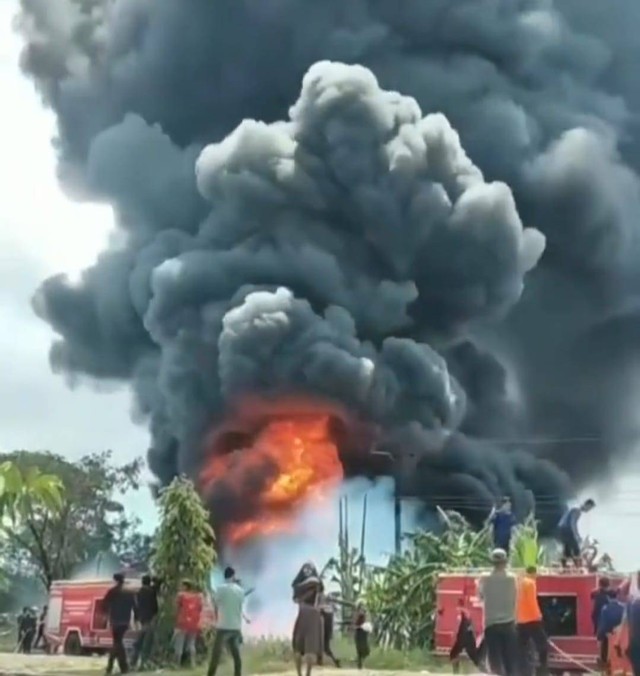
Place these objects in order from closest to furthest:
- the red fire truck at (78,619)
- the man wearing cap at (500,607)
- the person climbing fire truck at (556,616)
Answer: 1. the man wearing cap at (500,607)
2. the person climbing fire truck at (556,616)
3. the red fire truck at (78,619)

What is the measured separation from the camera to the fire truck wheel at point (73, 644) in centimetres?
2458

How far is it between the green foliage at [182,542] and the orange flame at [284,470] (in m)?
16.6

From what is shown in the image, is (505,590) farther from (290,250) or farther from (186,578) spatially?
(290,250)

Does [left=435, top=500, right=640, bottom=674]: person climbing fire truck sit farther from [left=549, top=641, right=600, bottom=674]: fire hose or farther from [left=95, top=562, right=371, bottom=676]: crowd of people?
[left=95, top=562, right=371, bottom=676]: crowd of people

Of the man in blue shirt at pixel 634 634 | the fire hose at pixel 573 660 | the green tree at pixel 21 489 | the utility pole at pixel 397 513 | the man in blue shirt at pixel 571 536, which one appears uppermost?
the utility pole at pixel 397 513

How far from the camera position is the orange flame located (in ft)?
120

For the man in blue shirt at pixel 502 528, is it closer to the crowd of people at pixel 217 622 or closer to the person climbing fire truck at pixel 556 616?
the person climbing fire truck at pixel 556 616

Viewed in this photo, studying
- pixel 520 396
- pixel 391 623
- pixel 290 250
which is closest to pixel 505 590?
pixel 391 623

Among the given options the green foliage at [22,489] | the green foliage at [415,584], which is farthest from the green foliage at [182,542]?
the green foliage at [22,489]

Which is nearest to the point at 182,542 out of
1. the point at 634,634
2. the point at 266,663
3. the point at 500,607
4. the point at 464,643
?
the point at 266,663

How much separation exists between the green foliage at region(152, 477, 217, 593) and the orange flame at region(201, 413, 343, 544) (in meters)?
16.6

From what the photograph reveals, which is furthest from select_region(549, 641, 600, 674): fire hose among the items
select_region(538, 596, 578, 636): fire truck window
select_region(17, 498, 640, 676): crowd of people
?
select_region(17, 498, 640, 676): crowd of people

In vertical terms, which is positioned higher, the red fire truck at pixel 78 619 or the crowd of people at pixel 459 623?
the red fire truck at pixel 78 619

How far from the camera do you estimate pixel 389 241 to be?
40.5 m
